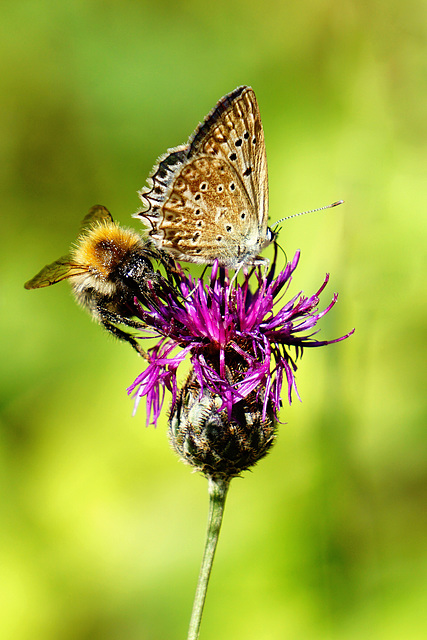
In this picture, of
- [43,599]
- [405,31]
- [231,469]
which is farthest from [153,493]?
[405,31]

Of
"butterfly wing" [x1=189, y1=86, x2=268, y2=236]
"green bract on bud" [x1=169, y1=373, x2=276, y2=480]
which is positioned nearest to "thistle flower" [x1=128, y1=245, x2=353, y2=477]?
"green bract on bud" [x1=169, y1=373, x2=276, y2=480]

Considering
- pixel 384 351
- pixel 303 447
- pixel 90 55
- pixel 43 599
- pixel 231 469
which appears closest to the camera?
pixel 231 469

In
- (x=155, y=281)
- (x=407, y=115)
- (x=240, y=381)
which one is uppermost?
(x=407, y=115)

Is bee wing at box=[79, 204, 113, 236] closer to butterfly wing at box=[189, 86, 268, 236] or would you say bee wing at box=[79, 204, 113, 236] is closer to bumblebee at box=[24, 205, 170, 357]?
bumblebee at box=[24, 205, 170, 357]

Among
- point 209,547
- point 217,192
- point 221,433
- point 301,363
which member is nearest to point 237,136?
point 217,192

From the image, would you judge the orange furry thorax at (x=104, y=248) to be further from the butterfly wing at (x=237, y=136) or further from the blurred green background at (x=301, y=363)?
the blurred green background at (x=301, y=363)

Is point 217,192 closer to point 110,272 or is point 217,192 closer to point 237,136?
point 237,136

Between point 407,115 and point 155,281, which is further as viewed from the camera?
point 407,115

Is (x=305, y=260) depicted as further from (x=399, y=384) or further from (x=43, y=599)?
(x=43, y=599)
